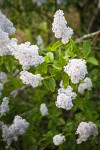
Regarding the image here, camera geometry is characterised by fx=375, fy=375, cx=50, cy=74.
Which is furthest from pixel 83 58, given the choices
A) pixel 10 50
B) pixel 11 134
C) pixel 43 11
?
pixel 43 11

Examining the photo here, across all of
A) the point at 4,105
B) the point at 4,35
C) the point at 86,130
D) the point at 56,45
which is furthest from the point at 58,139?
the point at 4,35

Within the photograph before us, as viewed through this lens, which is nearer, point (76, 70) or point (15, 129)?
point (76, 70)

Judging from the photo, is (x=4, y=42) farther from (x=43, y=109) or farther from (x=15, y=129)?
(x=43, y=109)

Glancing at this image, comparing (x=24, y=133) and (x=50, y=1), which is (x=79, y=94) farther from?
(x=50, y=1)

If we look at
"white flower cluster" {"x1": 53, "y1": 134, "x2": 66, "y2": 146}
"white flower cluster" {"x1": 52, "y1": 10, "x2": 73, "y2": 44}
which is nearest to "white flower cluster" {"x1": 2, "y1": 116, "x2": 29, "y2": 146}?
"white flower cluster" {"x1": 53, "y1": 134, "x2": 66, "y2": 146}

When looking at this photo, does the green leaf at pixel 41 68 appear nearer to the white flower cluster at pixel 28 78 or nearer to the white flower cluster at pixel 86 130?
the white flower cluster at pixel 28 78

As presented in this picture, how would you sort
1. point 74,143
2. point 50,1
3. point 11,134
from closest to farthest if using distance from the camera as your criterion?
point 11,134 < point 74,143 < point 50,1

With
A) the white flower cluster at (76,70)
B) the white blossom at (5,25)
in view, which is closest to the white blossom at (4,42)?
the white blossom at (5,25)
